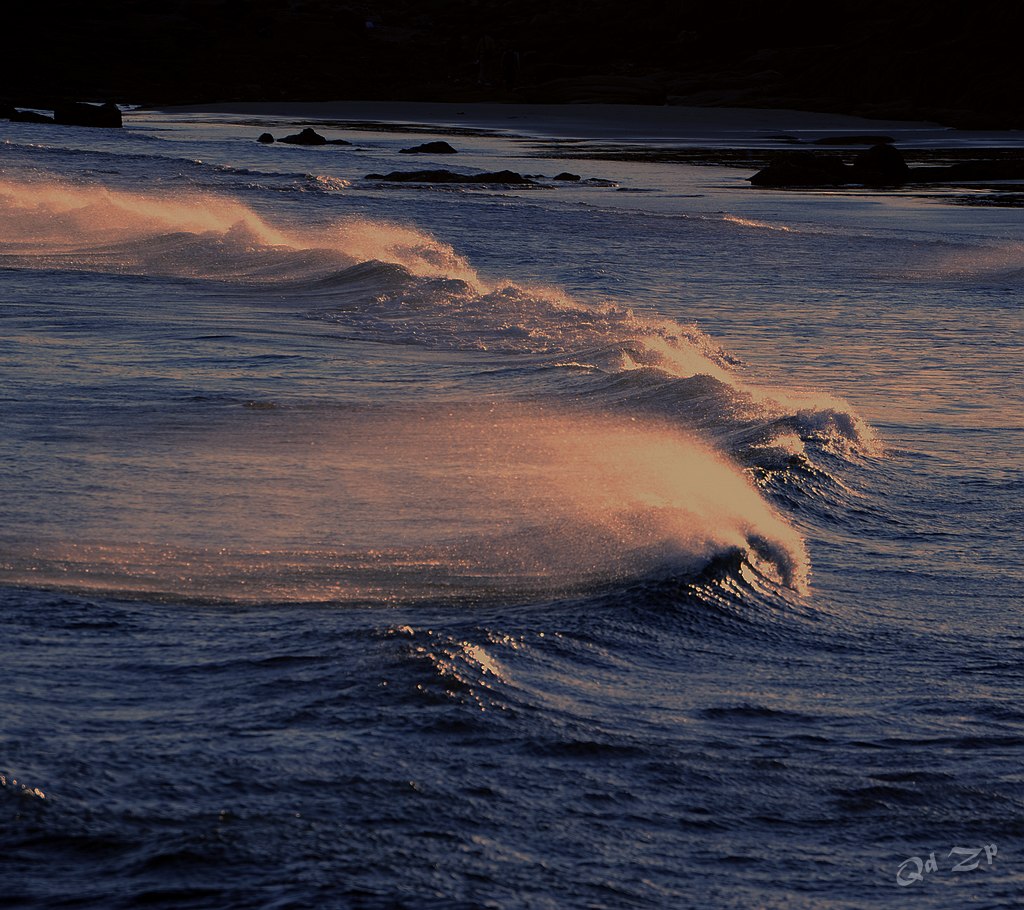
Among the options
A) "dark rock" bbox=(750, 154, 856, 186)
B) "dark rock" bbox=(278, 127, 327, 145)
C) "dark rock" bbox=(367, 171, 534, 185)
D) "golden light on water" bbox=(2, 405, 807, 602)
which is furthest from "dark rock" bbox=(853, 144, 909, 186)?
"golden light on water" bbox=(2, 405, 807, 602)

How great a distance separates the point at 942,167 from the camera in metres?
46.2

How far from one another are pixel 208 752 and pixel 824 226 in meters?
25.3

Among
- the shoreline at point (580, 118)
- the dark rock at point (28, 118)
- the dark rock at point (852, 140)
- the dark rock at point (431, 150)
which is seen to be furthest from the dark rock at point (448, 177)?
the dark rock at point (28, 118)

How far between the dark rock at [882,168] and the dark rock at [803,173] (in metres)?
0.43

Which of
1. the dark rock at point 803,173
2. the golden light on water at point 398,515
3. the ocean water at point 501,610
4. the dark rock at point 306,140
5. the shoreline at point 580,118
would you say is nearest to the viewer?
the ocean water at point 501,610

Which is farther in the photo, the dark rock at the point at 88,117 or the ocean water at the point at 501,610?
the dark rock at the point at 88,117

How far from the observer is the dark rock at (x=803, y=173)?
1570 inches

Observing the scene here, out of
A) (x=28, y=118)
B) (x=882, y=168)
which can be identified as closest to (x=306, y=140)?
(x=28, y=118)

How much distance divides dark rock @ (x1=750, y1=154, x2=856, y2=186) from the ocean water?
2590 centimetres

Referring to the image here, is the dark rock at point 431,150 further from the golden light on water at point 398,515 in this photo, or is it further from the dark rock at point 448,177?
the golden light on water at point 398,515

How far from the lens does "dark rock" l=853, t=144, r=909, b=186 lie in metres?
40.7

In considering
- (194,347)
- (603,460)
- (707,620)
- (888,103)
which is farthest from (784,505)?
(888,103)

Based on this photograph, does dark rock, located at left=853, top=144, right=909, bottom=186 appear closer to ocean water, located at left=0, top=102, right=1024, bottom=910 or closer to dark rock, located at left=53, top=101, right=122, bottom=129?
ocean water, located at left=0, top=102, right=1024, bottom=910

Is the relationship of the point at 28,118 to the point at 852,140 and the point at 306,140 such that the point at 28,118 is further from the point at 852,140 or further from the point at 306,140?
the point at 852,140
